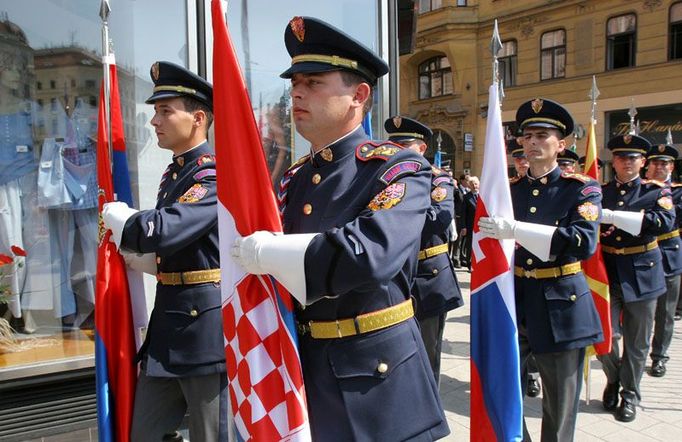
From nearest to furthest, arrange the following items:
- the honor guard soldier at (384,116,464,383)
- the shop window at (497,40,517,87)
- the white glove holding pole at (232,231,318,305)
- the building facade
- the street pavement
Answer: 1. the white glove holding pole at (232,231,318,305)
2. the street pavement
3. the honor guard soldier at (384,116,464,383)
4. the building facade
5. the shop window at (497,40,517,87)

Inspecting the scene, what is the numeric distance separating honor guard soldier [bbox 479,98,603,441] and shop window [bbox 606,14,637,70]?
1881cm

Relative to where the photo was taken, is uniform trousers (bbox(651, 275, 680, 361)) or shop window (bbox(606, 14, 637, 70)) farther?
shop window (bbox(606, 14, 637, 70))

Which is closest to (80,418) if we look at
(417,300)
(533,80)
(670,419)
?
(417,300)

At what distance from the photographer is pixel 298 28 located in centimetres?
204

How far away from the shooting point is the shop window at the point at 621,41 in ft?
64.4

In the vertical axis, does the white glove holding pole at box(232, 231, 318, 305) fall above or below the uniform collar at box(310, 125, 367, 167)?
below

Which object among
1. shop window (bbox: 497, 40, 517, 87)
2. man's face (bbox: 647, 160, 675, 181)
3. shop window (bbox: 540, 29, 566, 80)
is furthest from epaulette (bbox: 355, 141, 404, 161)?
shop window (bbox: 497, 40, 517, 87)

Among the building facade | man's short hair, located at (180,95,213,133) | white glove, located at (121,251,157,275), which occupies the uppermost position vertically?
the building facade

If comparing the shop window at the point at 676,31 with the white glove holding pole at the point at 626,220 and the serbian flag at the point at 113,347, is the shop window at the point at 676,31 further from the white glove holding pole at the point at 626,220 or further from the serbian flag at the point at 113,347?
the serbian flag at the point at 113,347

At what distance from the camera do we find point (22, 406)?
402 cm

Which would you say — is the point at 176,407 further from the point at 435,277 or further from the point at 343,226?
the point at 435,277

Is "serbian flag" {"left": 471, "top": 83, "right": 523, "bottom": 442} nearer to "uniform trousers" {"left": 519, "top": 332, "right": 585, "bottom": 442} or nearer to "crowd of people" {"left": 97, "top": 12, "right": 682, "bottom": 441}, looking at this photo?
"crowd of people" {"left": 97, "top": 12, "right": 682, "bottom": 441}

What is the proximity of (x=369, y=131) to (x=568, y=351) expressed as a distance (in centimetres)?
239

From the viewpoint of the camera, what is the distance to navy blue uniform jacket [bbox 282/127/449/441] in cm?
191
